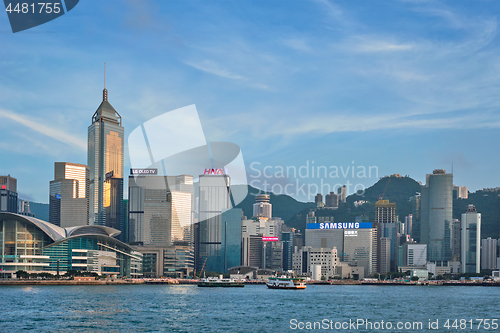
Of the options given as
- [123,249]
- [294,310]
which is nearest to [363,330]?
[294,310]

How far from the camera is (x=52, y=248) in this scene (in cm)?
13375

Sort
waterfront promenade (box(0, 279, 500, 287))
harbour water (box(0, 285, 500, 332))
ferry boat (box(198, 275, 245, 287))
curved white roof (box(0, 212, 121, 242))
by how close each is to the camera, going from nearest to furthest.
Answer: harbour water (box(0, 285, 500, 332)) → waterfront promenade (box(0, 279, 500, 287)) → ferry boat (box(198, 275, 245, 287)) → curved white roof (box(0, 212, 121, 242))

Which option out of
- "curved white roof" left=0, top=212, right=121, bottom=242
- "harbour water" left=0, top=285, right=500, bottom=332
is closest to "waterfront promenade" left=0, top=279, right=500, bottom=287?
"curved white roof" left=0, top=212, right=121, bottom=242

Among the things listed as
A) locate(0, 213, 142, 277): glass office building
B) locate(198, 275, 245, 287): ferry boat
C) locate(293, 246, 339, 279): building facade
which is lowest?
locate(293, 246, 339, 279): building facade

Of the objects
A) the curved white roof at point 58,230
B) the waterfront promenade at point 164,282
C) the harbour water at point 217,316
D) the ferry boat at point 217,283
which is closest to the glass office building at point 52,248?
the curved white roof at point 58,230

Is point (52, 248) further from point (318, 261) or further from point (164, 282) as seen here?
point (318, 261)

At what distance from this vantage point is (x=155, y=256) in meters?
181

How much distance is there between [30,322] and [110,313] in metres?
8.14

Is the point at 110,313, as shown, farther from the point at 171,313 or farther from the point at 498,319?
the point at 498,319

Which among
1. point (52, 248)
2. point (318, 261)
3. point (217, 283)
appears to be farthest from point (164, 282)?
point (318, 261)

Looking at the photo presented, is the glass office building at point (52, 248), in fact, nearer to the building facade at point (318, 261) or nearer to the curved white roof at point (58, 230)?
the curved white roof at point (58, 230)

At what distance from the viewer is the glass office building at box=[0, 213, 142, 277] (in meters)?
129

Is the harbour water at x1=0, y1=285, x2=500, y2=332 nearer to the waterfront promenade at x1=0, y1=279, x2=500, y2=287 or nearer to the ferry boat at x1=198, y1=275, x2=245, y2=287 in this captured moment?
the ferry boat at x1=198, y1=275, x2=245, y2=287

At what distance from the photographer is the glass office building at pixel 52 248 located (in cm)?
12888
